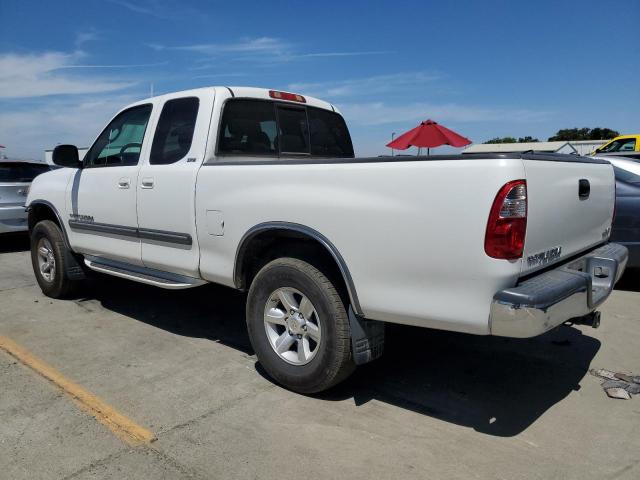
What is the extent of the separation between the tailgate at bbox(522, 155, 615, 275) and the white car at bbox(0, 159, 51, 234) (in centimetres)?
847

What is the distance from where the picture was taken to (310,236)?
324cm

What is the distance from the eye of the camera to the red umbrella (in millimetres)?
14055

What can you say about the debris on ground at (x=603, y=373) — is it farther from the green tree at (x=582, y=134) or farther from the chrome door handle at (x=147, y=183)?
the green tree at (x=582, y=134)

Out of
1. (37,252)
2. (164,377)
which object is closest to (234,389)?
(164,377)

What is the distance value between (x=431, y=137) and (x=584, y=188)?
11.1 metres

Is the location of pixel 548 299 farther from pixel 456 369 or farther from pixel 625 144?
pixel 625 144

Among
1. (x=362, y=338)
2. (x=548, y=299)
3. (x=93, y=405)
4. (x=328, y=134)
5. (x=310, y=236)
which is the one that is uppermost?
(x=328, y=134)

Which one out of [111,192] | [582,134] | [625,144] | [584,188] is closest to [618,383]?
[584,188]

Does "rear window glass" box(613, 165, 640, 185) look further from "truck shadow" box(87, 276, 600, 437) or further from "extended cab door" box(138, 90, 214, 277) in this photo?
"extended cab door" box(138, 90, 214, 277)

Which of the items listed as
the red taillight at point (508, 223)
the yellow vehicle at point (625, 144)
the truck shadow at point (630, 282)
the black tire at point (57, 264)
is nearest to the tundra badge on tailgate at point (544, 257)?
the red taillight at point (508, 223)

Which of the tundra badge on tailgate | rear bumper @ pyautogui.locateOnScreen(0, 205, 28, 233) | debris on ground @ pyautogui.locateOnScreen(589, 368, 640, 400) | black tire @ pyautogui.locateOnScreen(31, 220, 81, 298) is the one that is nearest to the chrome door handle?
black tire @ pyautogui.locateOnScreen(31, 220, 81, 298)

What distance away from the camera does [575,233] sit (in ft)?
10.8

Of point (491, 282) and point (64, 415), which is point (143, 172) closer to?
point (64, 415)

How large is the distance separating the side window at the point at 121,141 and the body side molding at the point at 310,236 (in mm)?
1549
